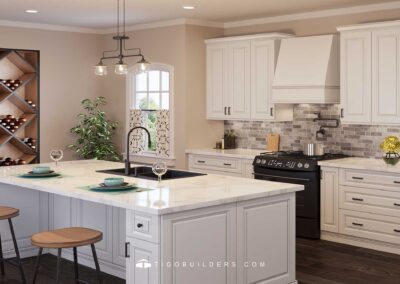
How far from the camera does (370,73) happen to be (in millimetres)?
6629

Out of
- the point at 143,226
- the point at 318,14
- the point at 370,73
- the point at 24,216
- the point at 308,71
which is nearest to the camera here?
the point at 143,226

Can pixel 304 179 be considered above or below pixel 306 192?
above

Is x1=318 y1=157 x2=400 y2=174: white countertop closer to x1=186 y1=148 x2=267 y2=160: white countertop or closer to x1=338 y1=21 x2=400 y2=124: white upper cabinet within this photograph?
x1=338 y1=21 x2=400 y2=124: white upper cabinet

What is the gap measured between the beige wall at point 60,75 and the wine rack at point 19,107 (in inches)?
4.2

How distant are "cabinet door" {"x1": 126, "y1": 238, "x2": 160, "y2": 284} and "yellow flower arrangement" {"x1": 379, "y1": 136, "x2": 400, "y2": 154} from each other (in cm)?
349

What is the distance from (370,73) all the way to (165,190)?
3.16 meters

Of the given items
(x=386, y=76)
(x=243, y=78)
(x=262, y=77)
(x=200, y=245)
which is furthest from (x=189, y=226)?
(x=243, y=78)

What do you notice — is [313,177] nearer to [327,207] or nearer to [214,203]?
[327,207]

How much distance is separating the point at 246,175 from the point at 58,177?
2877 millimetres

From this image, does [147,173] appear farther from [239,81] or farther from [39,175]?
[239,81]

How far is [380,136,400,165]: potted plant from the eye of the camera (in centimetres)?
644

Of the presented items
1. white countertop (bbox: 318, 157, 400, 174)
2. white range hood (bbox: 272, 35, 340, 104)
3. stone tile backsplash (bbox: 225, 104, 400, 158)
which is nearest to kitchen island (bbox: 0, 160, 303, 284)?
white countertop (bbox: 318, 157, 400, 174)

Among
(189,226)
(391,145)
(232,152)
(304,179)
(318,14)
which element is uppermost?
(318,14)

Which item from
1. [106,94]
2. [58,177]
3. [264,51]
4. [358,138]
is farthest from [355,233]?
[106,94]
